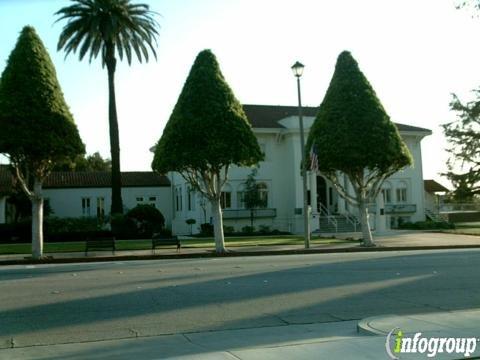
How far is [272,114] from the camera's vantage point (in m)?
50.3

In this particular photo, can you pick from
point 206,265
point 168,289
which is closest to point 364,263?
point 206,265

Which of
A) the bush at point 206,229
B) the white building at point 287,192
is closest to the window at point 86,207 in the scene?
the white building at point 287,192

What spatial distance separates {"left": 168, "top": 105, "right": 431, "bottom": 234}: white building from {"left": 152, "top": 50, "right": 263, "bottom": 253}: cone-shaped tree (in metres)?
18.8

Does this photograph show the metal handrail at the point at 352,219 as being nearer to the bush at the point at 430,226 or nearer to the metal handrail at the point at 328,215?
the metal handrail at the point at 328,215

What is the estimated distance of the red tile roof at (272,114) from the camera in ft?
155

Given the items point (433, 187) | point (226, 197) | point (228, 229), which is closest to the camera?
point (228, 229)

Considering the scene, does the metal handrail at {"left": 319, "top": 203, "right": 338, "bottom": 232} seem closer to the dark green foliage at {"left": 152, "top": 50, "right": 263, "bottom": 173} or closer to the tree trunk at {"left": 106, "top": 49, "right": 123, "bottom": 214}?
the tree trunk at {"left": 106, "top": 49, "right": 123, "bottom": 214}

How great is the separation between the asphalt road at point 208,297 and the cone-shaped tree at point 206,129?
23.7 ft

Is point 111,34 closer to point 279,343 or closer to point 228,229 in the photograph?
point 228,229

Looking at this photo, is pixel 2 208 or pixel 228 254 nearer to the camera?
pixel 228 254

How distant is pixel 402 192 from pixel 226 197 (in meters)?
15.2

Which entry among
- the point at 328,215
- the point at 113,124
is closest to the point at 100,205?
the point at 113,124

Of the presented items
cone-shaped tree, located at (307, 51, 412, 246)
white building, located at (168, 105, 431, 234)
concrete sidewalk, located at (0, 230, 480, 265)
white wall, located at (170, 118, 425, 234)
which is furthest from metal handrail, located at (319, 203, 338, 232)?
cone-shaped tree, located at (307, 51, 412, 246)

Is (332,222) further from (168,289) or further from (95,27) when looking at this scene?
(168,289)
